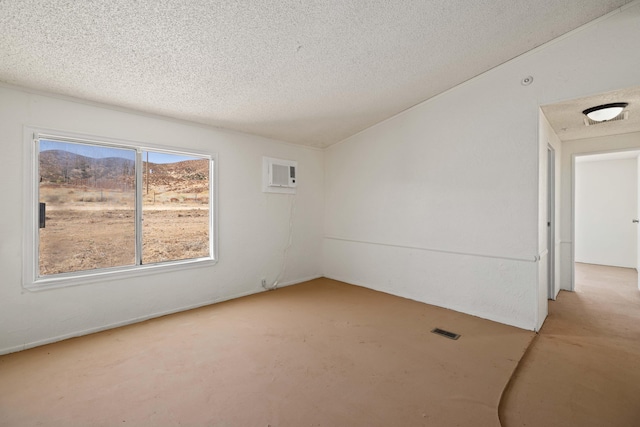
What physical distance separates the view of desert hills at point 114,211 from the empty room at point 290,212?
2 centimetres

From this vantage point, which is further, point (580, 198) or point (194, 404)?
point (580, 198)

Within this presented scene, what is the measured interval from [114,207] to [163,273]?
0.91 metres

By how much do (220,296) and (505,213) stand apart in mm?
3688

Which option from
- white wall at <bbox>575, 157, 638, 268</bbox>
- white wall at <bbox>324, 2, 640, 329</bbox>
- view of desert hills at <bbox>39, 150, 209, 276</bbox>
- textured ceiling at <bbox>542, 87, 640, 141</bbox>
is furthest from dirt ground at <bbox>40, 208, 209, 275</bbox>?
white wall at <bbox>575, 157, 638, 268</bbox>

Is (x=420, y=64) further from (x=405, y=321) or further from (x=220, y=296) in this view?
(x=220, y=296)

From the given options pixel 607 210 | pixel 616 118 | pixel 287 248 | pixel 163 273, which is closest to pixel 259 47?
pixel 163 273

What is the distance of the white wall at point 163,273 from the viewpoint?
239cm

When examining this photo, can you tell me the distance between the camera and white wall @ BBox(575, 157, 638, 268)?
5.57 metres

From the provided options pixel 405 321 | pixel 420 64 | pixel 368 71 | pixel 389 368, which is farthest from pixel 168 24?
pixel 405 321

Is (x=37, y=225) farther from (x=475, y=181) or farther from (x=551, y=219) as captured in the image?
(x=551, y=219)

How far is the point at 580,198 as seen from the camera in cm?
621

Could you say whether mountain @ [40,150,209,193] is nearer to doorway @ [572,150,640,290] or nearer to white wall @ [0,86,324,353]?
white wall @ [0,86,324,353]

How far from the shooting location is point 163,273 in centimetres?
324

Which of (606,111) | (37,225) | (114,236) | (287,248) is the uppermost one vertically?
(606,111)
